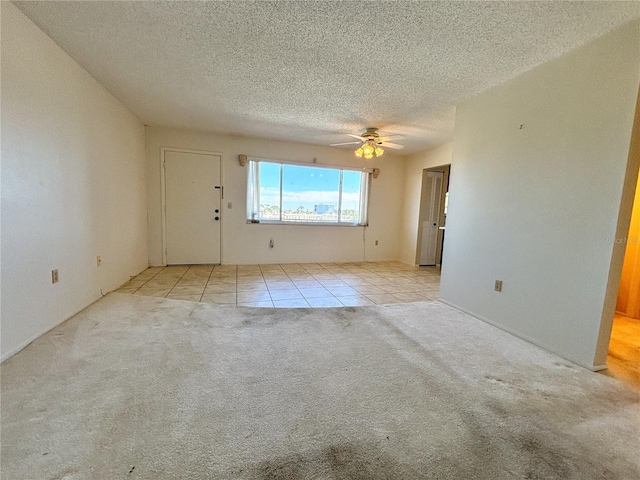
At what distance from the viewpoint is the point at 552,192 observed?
88.0 inches

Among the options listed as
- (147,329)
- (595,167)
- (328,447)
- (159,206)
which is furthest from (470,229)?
(159,206)

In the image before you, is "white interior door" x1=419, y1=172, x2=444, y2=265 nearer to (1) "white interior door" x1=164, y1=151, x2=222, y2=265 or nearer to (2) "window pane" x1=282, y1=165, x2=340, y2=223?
(2) "window pane" x1=282, y1=165, x2=340, y2=223

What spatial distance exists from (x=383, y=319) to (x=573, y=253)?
161cm

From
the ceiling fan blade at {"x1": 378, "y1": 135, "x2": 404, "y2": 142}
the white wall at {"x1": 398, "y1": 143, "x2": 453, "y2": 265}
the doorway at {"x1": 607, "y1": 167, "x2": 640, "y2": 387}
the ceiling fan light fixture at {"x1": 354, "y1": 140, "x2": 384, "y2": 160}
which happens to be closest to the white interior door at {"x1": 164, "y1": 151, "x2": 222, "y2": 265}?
the ceiling fan light fixture at {"x1": 354, "y1": 140, "x2": 384, "y2": 160}

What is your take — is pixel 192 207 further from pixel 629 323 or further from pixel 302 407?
pixel 629 323

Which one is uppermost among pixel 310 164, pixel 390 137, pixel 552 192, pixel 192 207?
pixel 390 137

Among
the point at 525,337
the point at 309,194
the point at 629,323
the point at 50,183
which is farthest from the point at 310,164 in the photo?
the point at 629,323

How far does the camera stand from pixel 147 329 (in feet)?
7.77

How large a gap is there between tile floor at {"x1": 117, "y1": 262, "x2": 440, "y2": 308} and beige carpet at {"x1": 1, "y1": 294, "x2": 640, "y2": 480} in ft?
2.80

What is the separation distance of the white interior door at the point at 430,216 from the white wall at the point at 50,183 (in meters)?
5.27

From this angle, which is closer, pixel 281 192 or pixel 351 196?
pixel 281 192

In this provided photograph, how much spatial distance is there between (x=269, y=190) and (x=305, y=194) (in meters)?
0.72

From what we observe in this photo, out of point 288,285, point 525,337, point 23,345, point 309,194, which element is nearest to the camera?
point 23,345

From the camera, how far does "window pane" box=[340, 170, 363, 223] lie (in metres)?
5.79
